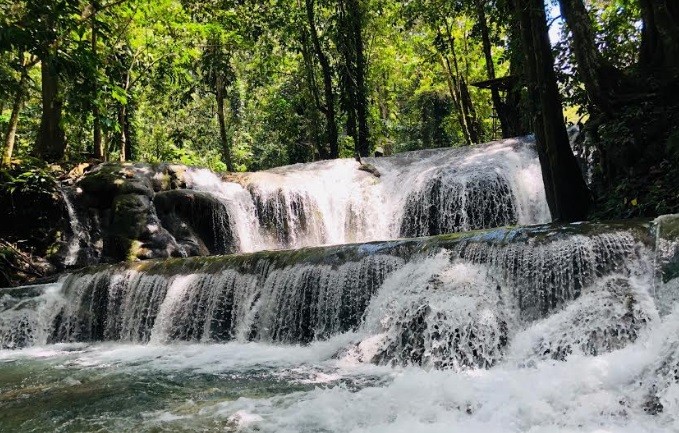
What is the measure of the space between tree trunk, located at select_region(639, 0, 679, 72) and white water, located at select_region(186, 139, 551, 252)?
143 inches

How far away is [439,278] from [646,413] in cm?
312

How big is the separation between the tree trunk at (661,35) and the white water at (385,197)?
3.64 m

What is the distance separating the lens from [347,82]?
1988cm

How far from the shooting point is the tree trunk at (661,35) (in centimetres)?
908

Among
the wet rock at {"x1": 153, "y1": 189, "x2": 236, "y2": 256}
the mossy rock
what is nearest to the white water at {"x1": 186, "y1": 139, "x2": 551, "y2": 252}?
the wet rock at {"x1": 153, "y1": 189, "x2": 236, "y2": 256}

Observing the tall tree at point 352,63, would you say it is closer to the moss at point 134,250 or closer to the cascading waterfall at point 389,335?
the moss at point 134,250

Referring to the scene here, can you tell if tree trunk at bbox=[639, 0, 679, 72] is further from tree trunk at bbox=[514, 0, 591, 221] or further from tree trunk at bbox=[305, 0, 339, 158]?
tree trunk at bbox=[305, 0, 339, 158]

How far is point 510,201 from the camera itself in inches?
487

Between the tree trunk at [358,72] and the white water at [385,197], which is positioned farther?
the tree trunk at [358,72]

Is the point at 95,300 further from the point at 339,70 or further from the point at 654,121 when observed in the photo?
the point at 339,70

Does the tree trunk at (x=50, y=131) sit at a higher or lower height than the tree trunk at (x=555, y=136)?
higher

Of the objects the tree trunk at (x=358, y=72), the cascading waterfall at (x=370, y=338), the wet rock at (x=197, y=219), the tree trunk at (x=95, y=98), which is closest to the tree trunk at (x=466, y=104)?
the tree trunk at (x=358, y=72)

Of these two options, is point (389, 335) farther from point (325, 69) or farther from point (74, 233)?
point (325, 69)

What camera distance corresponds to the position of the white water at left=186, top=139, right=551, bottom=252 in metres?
12.5
